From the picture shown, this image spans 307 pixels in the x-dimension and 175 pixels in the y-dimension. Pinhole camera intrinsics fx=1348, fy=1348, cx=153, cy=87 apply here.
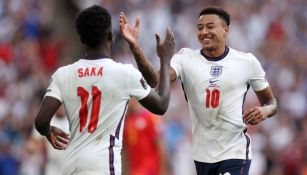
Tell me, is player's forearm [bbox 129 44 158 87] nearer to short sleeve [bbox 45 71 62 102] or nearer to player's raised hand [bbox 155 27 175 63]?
player's raised hand [bbox 155 27 175 63]

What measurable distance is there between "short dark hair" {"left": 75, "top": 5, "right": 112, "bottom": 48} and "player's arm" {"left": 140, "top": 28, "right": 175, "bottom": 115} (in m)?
0.64

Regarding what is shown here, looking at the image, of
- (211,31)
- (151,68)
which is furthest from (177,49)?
(151,68)

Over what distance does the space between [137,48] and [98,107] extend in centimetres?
65

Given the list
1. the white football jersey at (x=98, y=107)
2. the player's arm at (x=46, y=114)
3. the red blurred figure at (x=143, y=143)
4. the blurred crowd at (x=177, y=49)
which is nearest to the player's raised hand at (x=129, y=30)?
the white football jersey at (x=98, y=107)

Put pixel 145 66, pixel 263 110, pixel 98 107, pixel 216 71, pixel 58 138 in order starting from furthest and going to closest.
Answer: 1. pixel 216 71
2. pixel 263 110
3. pixel 58 138
4. pixel 145 66
5. pixel 98 107

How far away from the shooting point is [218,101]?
13320 mm

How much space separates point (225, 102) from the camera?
13.3 metres

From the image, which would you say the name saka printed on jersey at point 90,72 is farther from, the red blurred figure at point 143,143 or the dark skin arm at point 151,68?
the red blurred figure at point 143,143

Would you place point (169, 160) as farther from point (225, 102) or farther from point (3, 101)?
point (225, 102)

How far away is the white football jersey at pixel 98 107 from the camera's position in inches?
457

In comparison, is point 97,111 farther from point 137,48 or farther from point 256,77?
point 256,77

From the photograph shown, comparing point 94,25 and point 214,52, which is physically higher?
point 94,25

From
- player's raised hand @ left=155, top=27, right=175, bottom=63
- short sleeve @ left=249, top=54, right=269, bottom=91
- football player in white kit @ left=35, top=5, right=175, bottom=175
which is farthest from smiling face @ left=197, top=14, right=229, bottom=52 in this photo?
football player in white kit @ left=35, top=5, right=175, bottom=175

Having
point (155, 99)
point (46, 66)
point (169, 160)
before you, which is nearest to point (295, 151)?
point (169, 160)
